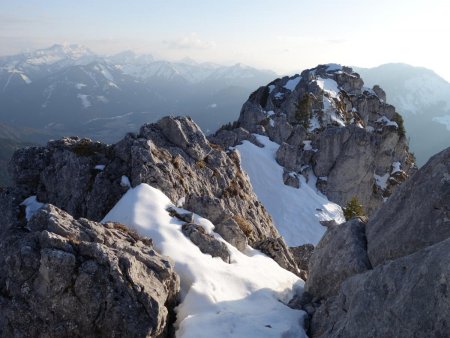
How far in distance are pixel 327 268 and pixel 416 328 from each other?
10.2 meters

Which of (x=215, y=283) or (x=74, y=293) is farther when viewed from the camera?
(x=215, y=283)

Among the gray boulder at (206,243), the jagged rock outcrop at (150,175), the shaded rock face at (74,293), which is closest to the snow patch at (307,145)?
the jagged rock outcrop at (150,175)

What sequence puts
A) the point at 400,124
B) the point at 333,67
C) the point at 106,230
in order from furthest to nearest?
1. the point at 333,67
2. the point at 400,124
3. the point at 106,230

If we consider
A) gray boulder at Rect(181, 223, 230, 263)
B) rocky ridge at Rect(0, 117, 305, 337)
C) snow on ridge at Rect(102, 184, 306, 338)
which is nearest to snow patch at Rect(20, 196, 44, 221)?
rocky ridge at Rect(0, 117, 305, 337)

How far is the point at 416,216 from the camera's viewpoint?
19547 millimetres

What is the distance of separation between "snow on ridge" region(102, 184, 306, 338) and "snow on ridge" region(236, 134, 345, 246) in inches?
1309

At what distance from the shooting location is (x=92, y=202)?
1214 inches

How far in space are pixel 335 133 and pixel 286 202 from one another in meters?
27.5

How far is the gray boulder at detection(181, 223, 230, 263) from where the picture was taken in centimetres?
2471

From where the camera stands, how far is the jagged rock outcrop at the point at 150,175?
30.7m

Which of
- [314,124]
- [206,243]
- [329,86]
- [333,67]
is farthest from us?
[333,67]

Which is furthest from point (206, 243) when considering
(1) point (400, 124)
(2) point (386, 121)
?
(1) point (400, 124)

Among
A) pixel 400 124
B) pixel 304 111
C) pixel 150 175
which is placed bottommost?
pixel 400 124

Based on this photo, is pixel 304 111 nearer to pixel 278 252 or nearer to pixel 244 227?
pixel 244 227
